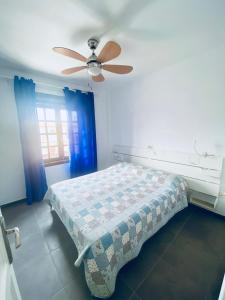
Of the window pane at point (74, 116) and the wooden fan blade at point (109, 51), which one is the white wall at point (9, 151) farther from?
the wooden fan blade at point (109, 51)

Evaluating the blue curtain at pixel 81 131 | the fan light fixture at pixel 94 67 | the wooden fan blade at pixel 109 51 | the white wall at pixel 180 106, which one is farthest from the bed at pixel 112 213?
the wooden fan blade at pixel 109 51

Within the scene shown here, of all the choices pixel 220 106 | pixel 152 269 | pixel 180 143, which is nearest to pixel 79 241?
pixel 152 269

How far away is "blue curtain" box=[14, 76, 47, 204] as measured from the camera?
7.82 ft

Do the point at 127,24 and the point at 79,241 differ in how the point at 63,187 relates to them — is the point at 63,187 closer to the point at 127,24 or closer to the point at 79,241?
the point at 79,241

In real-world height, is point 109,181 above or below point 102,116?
below

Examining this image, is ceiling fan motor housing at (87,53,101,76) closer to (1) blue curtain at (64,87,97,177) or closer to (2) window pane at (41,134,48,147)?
(1) blue curtain at (64,87,97,177)

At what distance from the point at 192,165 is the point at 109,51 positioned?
1983mm

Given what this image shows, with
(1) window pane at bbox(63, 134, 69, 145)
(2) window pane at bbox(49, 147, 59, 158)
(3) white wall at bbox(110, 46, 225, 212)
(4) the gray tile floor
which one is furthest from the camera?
(1) window pane at bbox(63, 134, 69, 145)

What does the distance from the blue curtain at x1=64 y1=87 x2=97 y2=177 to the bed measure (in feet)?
2.97

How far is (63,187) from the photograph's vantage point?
203 centimetres

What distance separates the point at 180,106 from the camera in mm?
2225

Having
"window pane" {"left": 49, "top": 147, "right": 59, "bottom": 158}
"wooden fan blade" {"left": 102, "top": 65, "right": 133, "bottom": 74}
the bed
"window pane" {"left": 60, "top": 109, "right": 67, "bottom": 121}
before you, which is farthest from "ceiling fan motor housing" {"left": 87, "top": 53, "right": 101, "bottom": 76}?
"window pane" {"left": 49, "top": 147, "right": 59, "bottom": 158}

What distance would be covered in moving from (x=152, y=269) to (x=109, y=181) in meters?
1.20

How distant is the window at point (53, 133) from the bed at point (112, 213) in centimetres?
112
